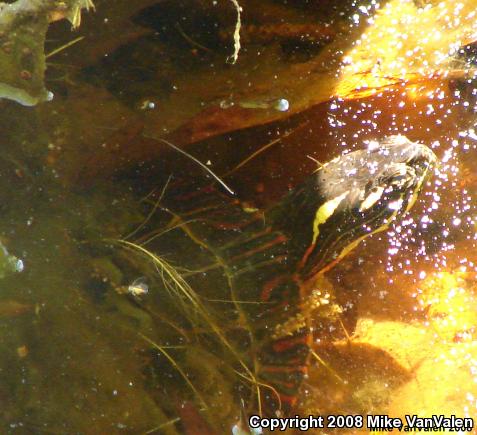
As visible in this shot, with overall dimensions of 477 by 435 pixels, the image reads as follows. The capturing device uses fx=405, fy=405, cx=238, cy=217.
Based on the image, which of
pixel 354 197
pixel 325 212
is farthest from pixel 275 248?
pixel 354 197

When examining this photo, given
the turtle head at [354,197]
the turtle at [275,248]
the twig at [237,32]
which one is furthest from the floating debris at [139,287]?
the twig at [237,32]

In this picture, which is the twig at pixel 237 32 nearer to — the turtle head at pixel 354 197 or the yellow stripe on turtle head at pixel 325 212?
the turtle head at pixel 354 197

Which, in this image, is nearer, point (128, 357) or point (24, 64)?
point (24, 64)

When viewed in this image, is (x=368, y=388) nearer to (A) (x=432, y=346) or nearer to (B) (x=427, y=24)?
(A) (x=432, y=346)

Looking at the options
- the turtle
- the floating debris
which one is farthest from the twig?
the floating debris

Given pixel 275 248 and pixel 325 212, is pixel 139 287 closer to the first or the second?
pixel 275 248

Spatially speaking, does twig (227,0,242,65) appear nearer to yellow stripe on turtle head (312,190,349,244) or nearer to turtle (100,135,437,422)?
turtle (100,135,437,422)

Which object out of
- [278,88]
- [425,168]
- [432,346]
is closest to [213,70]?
[278,88]
